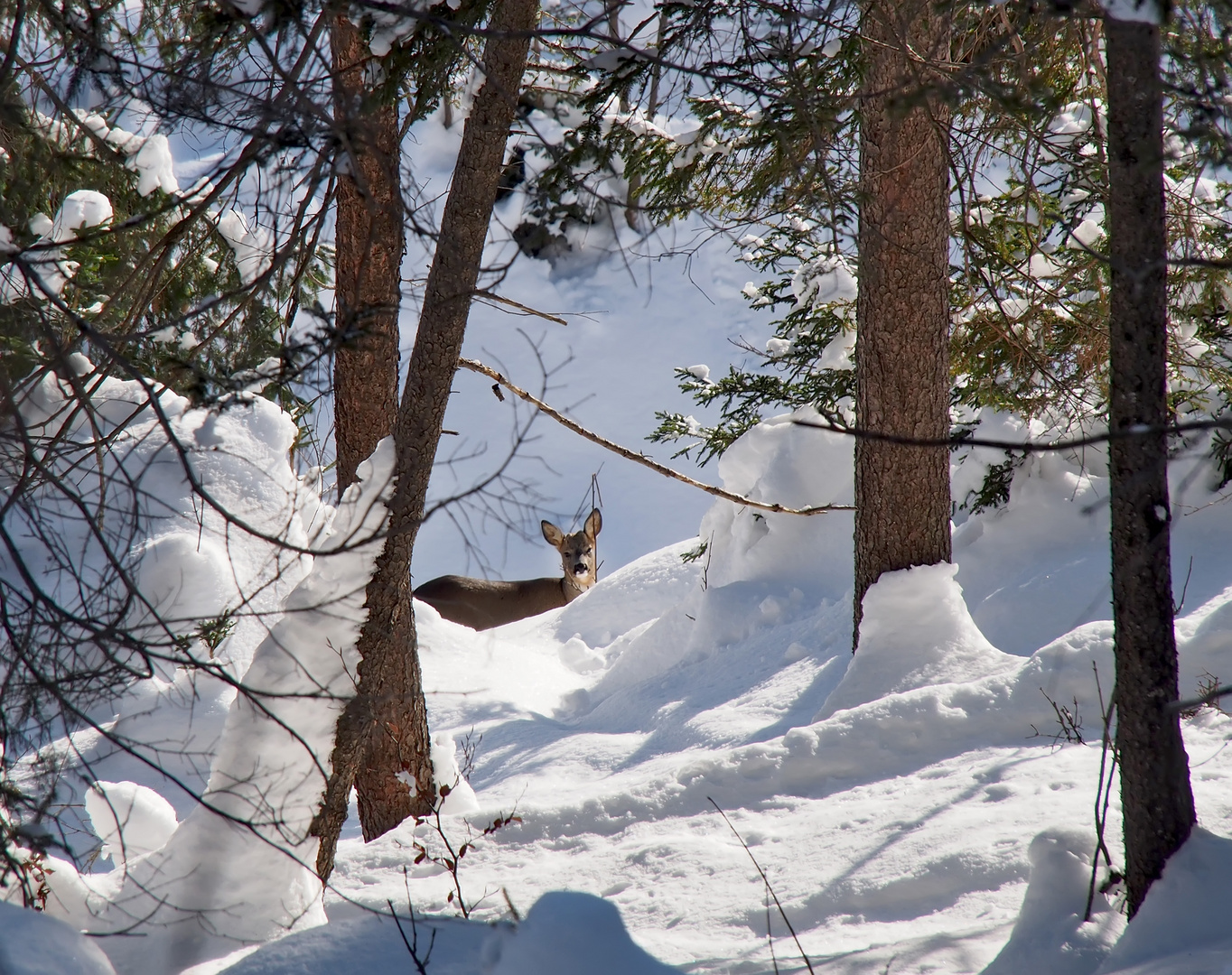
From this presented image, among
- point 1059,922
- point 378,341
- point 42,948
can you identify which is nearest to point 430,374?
point 378,341

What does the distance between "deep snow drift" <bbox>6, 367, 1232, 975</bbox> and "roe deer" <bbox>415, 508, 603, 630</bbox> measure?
556 cm

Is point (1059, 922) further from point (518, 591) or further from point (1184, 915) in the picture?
point (518, 591)

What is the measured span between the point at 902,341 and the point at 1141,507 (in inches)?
138

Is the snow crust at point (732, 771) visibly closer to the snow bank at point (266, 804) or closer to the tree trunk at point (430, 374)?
the snow bank at point (266, 804)

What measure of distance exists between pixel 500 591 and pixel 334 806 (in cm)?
1094

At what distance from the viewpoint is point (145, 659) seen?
2.43m

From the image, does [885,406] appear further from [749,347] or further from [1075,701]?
[749,347]

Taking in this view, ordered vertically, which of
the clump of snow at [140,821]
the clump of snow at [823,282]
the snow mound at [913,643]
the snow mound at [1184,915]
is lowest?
the clump of snow at [140,821]

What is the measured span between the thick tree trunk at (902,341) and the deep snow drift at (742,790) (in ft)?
1.19

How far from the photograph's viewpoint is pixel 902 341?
622 cm

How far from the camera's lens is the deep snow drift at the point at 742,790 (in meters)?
2.88

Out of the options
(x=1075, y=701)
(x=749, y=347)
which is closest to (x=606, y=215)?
(x=1075, y=701)

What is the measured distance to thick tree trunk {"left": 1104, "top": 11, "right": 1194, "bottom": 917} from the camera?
2.87m

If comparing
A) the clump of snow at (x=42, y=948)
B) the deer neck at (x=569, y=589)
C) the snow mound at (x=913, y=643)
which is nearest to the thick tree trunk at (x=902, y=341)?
the snow mound at (x=913, y=643)
